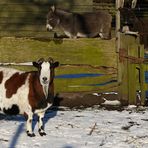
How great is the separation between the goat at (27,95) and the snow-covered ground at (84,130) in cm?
33

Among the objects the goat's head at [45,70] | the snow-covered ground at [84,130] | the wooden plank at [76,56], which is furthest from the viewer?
the wooden plank at [76,56]

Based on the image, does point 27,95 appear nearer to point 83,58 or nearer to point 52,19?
point 83,58

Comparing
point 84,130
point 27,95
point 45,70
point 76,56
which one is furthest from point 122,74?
point 45,70

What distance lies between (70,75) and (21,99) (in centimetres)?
318

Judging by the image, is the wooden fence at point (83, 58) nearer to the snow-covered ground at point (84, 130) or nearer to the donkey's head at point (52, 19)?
the snow-covered ground at point (84, 130)

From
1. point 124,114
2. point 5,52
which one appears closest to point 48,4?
point 5,52

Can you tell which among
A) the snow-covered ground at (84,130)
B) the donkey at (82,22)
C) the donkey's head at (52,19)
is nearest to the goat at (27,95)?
the snow-covered ground at (84,130)

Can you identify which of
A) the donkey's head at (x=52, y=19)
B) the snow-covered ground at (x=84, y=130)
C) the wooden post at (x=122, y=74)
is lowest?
the snow-covered ground at (x=84, y=130)

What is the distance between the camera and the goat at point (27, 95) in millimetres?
8258

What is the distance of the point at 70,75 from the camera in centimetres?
1138

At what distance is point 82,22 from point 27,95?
318 inches

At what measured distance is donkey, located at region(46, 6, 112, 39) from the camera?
52.3 ft

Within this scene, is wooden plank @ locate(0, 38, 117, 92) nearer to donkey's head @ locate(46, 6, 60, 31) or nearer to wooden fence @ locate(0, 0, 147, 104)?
wooden fence @ locate(0, 0, 147, 104)

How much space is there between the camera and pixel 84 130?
8.77m
